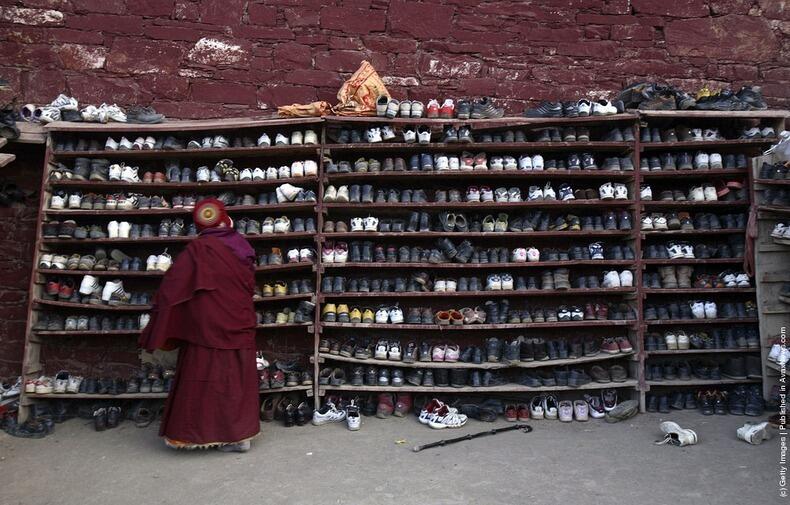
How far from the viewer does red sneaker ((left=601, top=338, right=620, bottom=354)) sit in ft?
16.8

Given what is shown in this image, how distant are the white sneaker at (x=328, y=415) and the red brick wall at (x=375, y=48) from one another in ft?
10.7

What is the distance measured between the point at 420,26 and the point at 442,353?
3590 mm

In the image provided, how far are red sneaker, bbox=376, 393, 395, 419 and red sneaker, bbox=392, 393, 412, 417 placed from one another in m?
0.05

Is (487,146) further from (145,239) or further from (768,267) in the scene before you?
(145,239)

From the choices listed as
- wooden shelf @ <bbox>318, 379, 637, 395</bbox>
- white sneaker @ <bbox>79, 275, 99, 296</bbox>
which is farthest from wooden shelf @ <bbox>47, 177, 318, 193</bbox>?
wooden shelf @ <bbox>318, 379, 637, 395</bbox>

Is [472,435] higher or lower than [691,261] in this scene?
lower

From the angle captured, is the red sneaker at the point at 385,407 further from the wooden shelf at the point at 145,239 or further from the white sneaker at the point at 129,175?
the white sneaker at the point at 129,175

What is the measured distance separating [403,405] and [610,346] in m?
2.01

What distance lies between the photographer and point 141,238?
5.19 m

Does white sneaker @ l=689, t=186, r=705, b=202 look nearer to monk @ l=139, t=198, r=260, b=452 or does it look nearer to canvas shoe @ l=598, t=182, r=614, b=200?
canvas shoe @ l=598, t=182, r=614, b=200

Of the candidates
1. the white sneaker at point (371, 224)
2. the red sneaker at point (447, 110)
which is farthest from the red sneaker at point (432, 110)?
the white sneaker at point (371, 224)

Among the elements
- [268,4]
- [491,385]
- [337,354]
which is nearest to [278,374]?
[337,354]

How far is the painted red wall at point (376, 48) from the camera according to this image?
5.90 meters

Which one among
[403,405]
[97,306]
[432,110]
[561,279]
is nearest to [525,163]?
[432,110]
